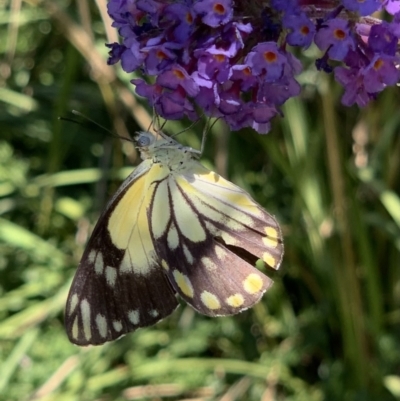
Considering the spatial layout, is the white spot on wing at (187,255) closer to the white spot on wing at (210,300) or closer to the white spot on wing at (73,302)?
the white spot on wing at (210,300)

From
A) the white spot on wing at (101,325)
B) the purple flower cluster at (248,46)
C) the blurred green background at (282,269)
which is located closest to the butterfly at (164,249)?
the white spot on wing at (101,325)

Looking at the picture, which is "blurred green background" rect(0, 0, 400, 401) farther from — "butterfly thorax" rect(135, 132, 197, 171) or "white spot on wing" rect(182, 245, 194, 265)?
"white spot on wing" rect(182, 245, 194, 265)

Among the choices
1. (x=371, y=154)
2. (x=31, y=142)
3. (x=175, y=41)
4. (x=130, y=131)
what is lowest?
(x=31, y=142)

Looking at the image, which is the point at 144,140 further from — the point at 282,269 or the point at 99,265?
the point at 282,269

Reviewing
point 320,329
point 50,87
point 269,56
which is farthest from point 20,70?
point 269,56

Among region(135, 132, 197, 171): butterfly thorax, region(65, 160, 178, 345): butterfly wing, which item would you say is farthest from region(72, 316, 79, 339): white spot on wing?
region(135, 132, 197, 171): butterfly thorax

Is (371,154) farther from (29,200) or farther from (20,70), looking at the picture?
(20,70)

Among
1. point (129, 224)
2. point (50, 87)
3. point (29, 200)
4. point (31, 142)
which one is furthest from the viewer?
point (31, 142)
